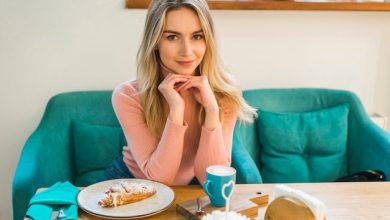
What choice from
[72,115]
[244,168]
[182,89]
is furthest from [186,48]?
[72,115]

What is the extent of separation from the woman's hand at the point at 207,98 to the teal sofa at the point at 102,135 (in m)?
0.32

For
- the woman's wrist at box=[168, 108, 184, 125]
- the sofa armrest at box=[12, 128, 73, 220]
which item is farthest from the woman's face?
the sofa armrest at box=[12, 128, 73, 220]

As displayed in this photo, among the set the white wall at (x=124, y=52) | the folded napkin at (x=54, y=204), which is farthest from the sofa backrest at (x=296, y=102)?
the folded napkin at (x=54, y=204)

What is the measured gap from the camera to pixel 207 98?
4.66 feet

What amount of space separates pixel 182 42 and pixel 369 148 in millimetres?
1111

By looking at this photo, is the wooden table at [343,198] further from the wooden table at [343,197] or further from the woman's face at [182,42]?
the woman's face at [182,42]

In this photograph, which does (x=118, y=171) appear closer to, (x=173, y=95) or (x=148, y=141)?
(x=148, y=141)

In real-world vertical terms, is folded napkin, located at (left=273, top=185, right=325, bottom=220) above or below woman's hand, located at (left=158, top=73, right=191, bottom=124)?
below

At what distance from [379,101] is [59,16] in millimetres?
1796

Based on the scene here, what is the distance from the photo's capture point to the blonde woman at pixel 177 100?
54.8 inches

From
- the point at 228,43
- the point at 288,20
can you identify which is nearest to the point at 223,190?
the point at 228,43

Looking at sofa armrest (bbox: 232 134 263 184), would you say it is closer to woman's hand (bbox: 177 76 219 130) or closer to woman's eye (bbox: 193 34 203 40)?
woman's hand (bbox: 177 76 219 130)

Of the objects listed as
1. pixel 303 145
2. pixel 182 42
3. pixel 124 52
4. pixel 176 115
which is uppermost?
pixel 182 42

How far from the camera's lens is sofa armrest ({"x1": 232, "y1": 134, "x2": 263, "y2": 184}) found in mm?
1500
